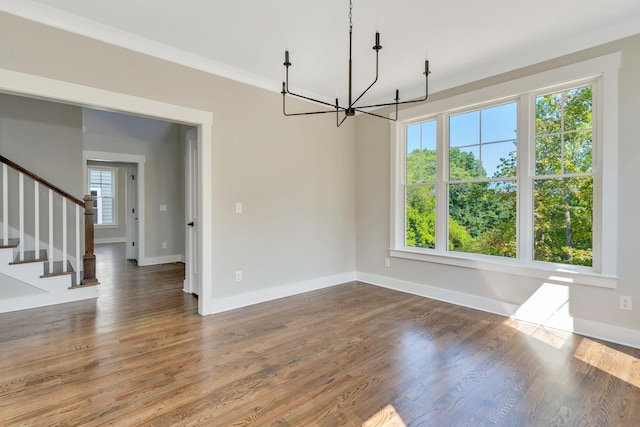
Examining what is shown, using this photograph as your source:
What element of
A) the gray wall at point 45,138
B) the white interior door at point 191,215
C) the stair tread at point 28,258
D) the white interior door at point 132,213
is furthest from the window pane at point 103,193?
the white interior door at point 191,215

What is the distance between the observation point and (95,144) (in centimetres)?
571

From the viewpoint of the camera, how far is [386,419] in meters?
1.72

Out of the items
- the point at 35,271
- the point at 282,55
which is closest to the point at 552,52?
the point at 282,55

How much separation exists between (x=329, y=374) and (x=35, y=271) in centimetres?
353

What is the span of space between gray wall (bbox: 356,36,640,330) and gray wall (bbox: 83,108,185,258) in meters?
4.09

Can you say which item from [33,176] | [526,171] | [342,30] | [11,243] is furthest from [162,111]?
[526,171]

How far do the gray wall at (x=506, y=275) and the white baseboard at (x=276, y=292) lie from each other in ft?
1.51

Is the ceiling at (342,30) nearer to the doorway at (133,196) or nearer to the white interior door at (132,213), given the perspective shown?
the doorway at (133,196)

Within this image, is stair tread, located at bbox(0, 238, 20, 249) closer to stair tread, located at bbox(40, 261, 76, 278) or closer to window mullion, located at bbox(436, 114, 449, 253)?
stair tread, located at bbox(40, 261, 76, 278)

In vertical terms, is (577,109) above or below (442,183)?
above

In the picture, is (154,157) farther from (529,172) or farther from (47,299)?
(529,172)

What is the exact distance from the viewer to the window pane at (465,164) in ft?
11.8

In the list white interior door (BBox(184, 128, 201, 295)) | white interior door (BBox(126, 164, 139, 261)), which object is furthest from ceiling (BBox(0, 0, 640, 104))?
white interior door (BBox(126, 164, 139, 261))

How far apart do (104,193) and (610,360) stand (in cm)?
1109
